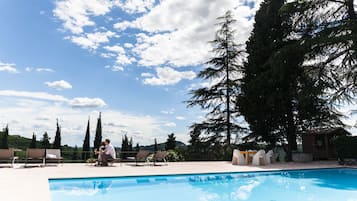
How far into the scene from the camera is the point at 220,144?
859 inches

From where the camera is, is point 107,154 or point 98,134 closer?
point 107,154

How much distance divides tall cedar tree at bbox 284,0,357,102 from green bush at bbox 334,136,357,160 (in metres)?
2.34

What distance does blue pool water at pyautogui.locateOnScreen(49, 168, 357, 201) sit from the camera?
27.3 ft

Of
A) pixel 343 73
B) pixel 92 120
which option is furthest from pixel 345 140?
pixel 92 120

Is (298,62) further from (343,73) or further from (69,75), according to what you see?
(69,75)

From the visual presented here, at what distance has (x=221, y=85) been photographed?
23469 millimetres

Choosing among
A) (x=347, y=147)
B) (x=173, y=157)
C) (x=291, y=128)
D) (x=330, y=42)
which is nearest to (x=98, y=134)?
(x=173, y=157)

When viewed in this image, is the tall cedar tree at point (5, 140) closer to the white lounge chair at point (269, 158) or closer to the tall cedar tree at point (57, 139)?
the tall cedar tree at point (57, 139)

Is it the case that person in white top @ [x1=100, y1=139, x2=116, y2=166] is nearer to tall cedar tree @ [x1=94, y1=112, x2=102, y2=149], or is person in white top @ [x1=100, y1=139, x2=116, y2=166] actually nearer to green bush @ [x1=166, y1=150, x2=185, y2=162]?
green bush @ [x1=166, y1=150, x2=185, y2=162]

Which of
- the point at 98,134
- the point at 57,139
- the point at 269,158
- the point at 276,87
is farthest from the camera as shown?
the point at 98,134

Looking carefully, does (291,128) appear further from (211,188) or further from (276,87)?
(211,188)

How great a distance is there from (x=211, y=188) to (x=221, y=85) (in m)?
14.2

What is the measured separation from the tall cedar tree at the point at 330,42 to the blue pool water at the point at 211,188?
7.20 metres

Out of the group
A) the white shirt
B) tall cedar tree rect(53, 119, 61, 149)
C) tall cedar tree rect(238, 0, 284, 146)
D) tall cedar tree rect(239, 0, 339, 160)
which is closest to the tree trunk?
tall cedar tree rect(239, 0, 339, 160)
